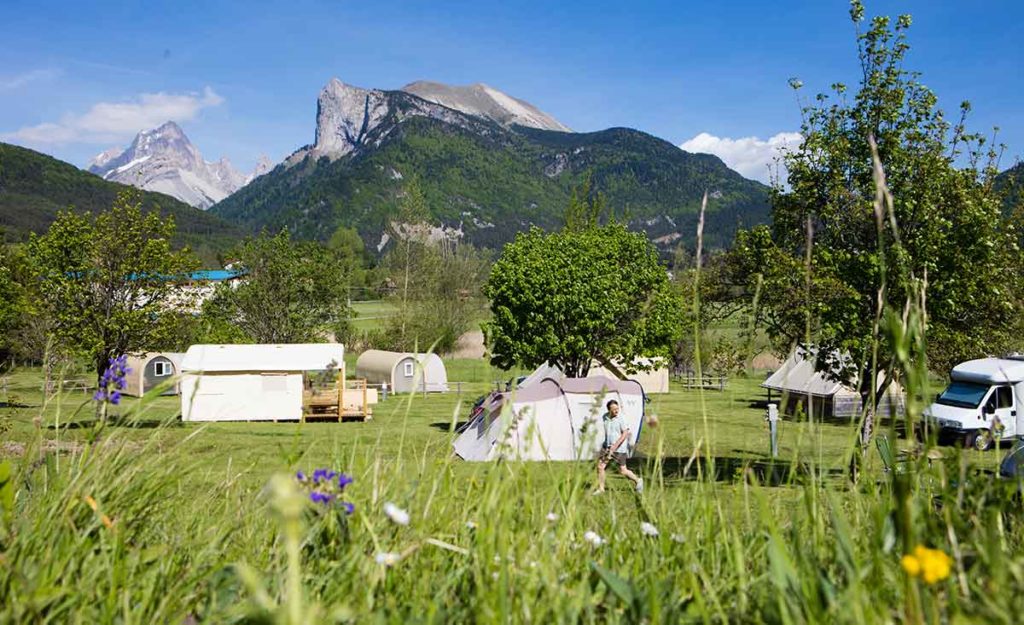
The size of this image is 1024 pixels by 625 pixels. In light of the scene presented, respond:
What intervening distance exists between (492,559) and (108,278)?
76.3 feet

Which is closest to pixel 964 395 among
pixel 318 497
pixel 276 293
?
pixel 318 497

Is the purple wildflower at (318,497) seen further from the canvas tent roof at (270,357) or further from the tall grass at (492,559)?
the canvas tent roof at (270,357)

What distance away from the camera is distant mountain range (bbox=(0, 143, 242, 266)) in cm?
15950

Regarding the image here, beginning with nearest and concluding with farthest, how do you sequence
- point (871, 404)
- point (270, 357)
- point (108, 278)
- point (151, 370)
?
point (871, 404) → point (108, 278) → point (270, 357) → point (151, 370)

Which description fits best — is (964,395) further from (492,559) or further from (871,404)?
(492,559)

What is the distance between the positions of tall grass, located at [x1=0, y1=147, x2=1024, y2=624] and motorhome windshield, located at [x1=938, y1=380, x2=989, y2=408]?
21.8 m

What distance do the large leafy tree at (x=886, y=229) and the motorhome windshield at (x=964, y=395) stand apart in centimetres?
1024

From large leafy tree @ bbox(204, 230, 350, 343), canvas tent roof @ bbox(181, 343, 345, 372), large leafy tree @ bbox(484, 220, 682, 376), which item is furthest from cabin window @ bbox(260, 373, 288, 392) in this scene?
large leafy tree @ bbox(204, 230, 350, 343)

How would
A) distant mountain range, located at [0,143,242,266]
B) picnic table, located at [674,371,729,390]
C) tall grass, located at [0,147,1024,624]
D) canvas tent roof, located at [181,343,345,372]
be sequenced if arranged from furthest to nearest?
distant mountain range, located at [0,143,242,266], picnic table, located at [674,371,729,390], canvas tent roof, located at [181,343,345,372], tall grass, located at [0,147,1024,624]

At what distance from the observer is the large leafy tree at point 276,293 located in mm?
38469

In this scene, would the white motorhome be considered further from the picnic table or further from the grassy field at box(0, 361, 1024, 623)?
the grassy field at box(0, 361, 1024, 623)

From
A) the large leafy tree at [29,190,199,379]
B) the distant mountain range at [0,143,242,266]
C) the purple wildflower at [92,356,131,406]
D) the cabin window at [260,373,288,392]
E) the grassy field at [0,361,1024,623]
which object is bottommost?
the cabin window at [260,373,288,392]

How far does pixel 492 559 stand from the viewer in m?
1.92

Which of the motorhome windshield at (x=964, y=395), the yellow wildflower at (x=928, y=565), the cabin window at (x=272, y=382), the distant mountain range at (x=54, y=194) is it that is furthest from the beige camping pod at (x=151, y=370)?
the distant mountain range at (x=54, y=194)
